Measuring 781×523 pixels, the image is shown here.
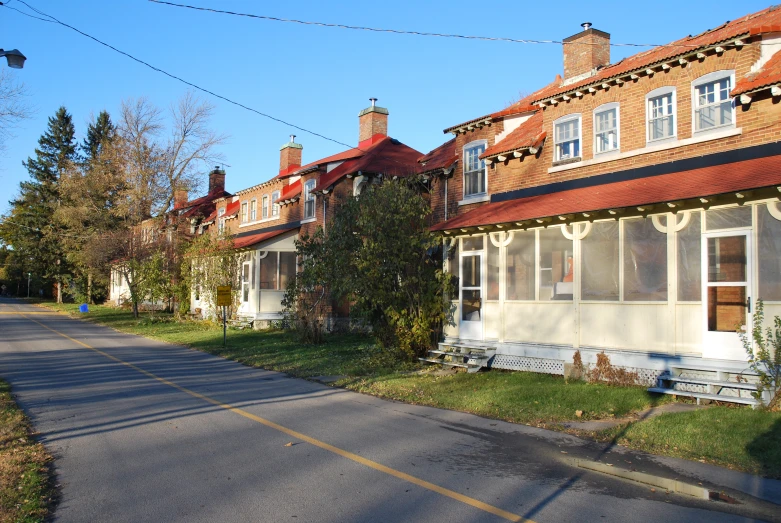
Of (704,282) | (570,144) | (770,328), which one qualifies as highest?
(570,144)

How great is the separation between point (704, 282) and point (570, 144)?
5.47 metres

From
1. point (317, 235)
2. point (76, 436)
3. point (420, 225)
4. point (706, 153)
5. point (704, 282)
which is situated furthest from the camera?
point (317, 235)

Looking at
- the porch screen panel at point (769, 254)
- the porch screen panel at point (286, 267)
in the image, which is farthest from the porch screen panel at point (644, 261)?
the porch screen panel at point (286, 267)

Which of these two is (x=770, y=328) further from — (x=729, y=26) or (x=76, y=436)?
(x=76, y=436)

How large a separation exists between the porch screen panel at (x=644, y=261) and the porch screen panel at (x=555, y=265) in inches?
61.2

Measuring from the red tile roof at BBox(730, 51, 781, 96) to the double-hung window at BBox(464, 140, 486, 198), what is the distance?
7784 millimetres

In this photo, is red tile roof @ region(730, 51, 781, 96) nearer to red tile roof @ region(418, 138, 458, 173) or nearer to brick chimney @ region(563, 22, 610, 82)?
brick chimney @ region(563, 22, 610, 82)

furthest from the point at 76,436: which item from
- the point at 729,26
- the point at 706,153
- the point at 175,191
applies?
the point at 175,191

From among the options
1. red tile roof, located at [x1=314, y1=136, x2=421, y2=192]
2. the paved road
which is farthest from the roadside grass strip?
red tile roof, located at [x1=314, y1=136, x2=421, y2=192]

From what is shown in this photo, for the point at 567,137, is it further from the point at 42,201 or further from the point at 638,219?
the point at 42,201

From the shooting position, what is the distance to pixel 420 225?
16922 mm

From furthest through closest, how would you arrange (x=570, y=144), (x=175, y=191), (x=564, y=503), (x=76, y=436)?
(x=175, y=191)
(x=570, y=144)
(x=76, y=436)
(x=564, y=503)

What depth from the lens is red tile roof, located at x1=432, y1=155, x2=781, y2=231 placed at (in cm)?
1048

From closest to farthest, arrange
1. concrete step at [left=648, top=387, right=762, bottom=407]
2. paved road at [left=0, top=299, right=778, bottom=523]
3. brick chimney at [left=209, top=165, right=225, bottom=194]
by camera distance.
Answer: paved road at [left=0, top=299, right=778, bottom=523] < concrete step at [left=648, top=387, right=762, bottom=407] < brick chimney at [left=209, top=165, right=225, bottom=194]
